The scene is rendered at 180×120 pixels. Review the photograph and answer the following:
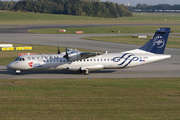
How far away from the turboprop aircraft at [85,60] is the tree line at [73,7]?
145465mm

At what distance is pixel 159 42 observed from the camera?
33938 millimetres

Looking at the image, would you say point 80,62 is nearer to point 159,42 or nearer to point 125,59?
point 125,59

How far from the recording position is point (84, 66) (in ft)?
108

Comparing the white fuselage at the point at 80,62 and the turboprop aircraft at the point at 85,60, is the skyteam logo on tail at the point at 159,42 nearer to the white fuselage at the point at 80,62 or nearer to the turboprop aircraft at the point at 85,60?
the turboprop aircraft at the point at 85,60

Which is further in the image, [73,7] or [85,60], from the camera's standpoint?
[73,7]

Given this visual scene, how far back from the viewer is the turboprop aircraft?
105 feet
